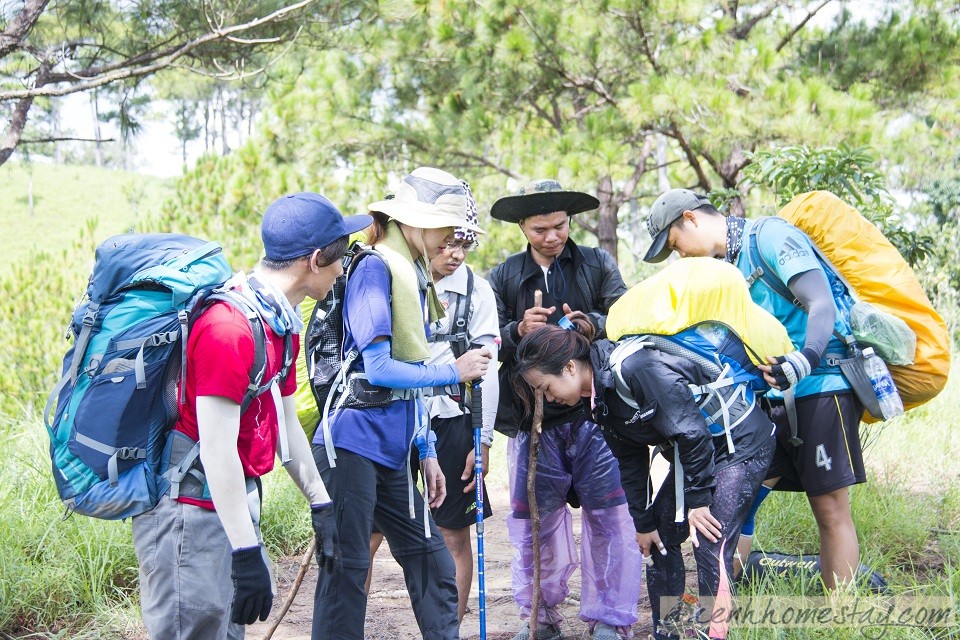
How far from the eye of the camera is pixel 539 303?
3627 mm

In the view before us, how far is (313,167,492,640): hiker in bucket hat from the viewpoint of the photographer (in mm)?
2641

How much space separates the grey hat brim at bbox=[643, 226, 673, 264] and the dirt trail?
5.20 feet

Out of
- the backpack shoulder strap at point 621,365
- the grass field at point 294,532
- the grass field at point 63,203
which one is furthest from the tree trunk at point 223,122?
the backpack shoulder strap at point 621,365

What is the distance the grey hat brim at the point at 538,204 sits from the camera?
368cm

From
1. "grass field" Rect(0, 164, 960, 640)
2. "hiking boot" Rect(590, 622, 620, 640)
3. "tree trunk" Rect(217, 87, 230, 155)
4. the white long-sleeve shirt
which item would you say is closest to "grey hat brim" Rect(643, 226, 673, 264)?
the white long-sleeve shirt

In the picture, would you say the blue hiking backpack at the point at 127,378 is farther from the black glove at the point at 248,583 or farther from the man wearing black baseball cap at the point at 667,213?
the man wearing black baseball cap at the point at 667,213

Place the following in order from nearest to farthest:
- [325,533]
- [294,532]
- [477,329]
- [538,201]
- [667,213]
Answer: [325,533] → [667,213] → [477,329] → [538,201] → [294,532]

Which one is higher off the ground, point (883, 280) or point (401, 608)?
point (883, 280)

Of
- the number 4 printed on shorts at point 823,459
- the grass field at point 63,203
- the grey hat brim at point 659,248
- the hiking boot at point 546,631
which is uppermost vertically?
the grass field at point 63,203

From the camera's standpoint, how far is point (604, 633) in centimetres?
343

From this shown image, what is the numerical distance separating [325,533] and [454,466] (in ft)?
3.27

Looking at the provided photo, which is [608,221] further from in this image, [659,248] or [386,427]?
[386,427]

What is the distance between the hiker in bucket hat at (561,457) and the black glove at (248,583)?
165 cm

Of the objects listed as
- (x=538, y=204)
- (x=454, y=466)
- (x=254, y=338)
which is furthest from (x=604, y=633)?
(x=254, y=338)
